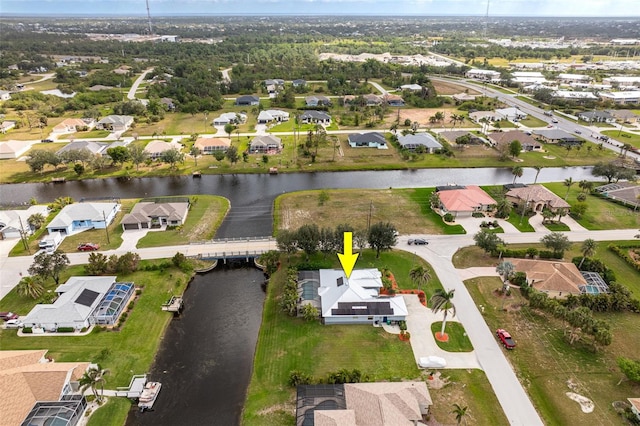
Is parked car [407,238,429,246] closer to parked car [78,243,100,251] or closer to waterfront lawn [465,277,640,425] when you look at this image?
waterfront lawn [465,277,640,425]

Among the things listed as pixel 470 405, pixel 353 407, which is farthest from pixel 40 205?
pixel 470 405

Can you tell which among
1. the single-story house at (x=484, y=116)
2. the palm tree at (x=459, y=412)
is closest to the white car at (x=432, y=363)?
the palm tree at (x=459, y=412)

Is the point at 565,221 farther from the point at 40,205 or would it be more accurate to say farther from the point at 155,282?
the point at 40,205

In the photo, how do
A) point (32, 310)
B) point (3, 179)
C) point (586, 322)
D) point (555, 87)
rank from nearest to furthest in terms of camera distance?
point (586, 322), point (32, 310), point (3, 179), point (555, 87)

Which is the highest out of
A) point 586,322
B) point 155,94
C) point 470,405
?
point 155,94

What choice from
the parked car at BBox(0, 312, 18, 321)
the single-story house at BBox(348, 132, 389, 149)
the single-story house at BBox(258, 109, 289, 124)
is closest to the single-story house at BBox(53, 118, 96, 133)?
the single-story house at BBox(258, 109, 289, 124)

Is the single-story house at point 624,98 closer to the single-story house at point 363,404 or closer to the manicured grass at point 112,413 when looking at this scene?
the single-story house at point 363,404
